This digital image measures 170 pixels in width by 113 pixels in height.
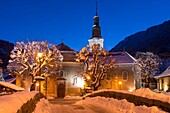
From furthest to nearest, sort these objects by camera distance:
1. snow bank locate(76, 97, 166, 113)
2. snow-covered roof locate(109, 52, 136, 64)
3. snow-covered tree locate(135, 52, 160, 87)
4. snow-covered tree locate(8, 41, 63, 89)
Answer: snow-covered tree locate(135, 52, 160, 87) < snow-covered roof locate(109, 52, 136, 64) < snow-covered tree locate(8, 41, 63, 89) < snow bank locate(76, 97, 166, 113)

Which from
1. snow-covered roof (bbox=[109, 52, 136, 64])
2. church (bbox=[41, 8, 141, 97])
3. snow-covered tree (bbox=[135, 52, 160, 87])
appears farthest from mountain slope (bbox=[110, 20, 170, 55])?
church (bbox=[41, 8, 141, 97])

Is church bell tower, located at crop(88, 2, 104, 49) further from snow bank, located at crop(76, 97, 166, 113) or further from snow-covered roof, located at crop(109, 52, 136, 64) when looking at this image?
snow bank, located at crop(76, 97, 166, 113)

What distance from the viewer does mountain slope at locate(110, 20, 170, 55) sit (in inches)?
4690

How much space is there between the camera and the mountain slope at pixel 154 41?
119137mm

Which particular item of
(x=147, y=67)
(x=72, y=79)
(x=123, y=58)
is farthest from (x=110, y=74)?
(x=147, y=67)

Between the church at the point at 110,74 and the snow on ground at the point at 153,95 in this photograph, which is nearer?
the snow on ground at the point at 153,95

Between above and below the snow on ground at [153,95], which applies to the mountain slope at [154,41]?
above

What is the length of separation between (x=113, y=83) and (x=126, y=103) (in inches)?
1524

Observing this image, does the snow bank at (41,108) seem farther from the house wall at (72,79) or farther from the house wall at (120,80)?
the house wall at (72,79)

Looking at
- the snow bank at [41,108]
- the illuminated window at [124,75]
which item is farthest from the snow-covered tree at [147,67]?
the snow bank at [41,108]

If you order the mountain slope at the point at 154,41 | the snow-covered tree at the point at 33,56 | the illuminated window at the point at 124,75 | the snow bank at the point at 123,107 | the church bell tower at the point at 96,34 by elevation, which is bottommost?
the snow bank at the point at 123,107

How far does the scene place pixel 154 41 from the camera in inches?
5615

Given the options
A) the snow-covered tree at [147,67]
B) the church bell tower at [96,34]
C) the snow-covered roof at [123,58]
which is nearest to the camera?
the snow-covered roof at [123,58]

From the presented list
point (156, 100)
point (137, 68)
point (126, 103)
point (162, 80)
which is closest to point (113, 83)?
point (137, 68)
